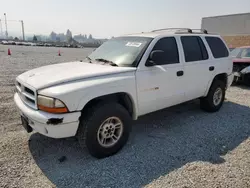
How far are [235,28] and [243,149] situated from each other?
4041cm

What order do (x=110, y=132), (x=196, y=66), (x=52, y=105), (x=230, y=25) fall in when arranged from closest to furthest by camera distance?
1. (x=52, y=105)
2. (x=110, y=132)
3. (x=196, y=66)
4. (x=230, y=25)

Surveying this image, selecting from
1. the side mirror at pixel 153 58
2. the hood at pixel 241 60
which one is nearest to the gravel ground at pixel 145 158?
the side mirror at pixel 153 58

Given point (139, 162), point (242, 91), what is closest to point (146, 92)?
point (139, 162)

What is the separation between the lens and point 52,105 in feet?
8.82

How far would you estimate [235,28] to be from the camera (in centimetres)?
3784

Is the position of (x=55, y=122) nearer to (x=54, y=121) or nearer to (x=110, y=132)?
(x=54, y=121)

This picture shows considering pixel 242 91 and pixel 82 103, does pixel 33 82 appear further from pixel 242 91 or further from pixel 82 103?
pixel 242 91

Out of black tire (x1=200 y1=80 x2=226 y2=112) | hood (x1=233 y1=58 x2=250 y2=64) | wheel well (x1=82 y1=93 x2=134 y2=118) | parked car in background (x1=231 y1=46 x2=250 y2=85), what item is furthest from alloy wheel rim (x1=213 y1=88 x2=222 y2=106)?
hood (x1=233 y1=58 x2=250 y2=64)

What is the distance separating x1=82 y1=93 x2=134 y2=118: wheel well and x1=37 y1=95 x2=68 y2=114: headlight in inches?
15.9

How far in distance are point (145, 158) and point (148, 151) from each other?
220mm

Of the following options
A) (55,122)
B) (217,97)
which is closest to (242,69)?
(217,97)

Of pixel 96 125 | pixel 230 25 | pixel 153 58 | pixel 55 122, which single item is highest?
pixel 230 25

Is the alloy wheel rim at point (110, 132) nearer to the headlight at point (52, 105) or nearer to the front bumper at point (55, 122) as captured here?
the front bumper at point (55, 122)

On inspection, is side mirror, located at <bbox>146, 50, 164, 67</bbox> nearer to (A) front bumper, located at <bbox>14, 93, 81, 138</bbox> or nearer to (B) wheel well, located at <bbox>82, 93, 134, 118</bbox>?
(B) wheel well, located at <bbox>82, 93, 134, 118</bbox>
